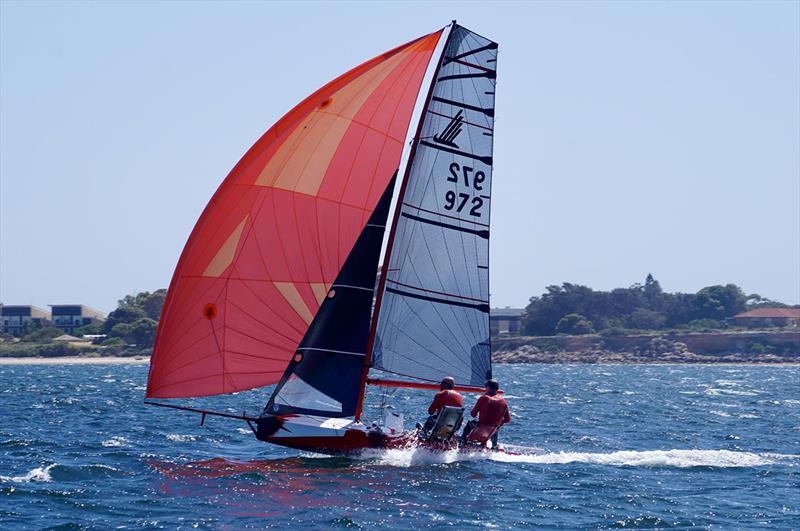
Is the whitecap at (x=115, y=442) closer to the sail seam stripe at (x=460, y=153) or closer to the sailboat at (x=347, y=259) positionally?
the sailboat at (x=347, y=259)

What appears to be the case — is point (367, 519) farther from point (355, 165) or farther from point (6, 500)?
point (355, 165)

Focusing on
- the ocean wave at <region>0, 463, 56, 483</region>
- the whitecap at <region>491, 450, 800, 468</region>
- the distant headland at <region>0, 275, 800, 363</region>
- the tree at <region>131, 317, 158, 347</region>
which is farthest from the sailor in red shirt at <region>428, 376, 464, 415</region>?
the tree at <region>131, 317, 158, 347</region>

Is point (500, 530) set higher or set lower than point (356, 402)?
lower

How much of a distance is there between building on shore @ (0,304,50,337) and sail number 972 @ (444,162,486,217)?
124 metres

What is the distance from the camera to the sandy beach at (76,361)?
109481 millimetres

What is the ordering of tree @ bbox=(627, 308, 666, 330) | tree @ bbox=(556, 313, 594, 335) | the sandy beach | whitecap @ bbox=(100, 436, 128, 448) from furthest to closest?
tree @ bbox=(627, 308, 666, 330) < tree @ bbox=(556, 313, 594, 335) < the sandy beach < whitecap @ bbox=(100, 436, 128, 448)

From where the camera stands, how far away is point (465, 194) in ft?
68.6

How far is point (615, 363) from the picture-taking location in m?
121

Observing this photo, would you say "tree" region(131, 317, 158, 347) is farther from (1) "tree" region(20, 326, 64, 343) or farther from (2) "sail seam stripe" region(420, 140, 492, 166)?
(2) "sail seam stripe" region(420, 140, 492, 166)

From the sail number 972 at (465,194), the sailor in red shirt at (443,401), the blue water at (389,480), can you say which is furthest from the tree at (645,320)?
the sailor in red shirt at (443,401)

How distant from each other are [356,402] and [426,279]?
2.43m

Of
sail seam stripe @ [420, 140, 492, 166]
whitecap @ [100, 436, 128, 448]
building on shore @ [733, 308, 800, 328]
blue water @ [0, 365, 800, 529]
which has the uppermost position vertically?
building on shore @ [733, 308, 800, 328]

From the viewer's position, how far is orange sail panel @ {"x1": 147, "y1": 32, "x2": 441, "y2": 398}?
63.9 ft

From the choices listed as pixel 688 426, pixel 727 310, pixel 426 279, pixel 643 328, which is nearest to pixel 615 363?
pixel 643 328
